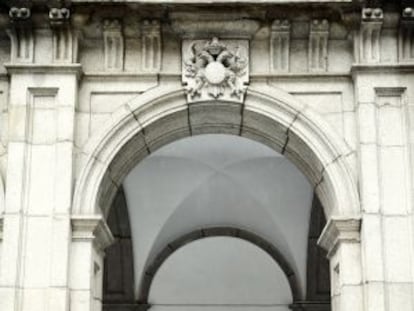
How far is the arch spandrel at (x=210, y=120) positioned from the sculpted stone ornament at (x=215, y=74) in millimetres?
96

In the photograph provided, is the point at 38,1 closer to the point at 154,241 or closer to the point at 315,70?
the point at 315,70

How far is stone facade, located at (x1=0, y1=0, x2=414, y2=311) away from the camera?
26.1 ft

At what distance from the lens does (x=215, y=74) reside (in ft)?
27.6

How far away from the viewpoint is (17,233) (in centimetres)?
796

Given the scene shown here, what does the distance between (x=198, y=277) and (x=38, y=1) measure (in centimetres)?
843

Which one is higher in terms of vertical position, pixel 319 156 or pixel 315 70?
pixel 315 70

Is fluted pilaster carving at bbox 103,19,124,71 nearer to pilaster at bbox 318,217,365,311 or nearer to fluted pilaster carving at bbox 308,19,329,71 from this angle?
fluted pilaster carving at bbox 308,19,329,71

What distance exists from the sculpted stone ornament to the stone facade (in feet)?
0.04

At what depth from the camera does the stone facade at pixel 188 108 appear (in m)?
7.96

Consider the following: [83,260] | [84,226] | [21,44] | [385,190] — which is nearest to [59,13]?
[21,44]

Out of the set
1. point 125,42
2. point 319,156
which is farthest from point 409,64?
point 125,42

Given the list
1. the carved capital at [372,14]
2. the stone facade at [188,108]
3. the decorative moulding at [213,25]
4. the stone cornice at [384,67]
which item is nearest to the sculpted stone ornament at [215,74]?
the stone facade at [188,108]

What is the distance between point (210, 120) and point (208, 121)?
32mm

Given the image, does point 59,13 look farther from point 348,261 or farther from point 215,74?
point 348,261
